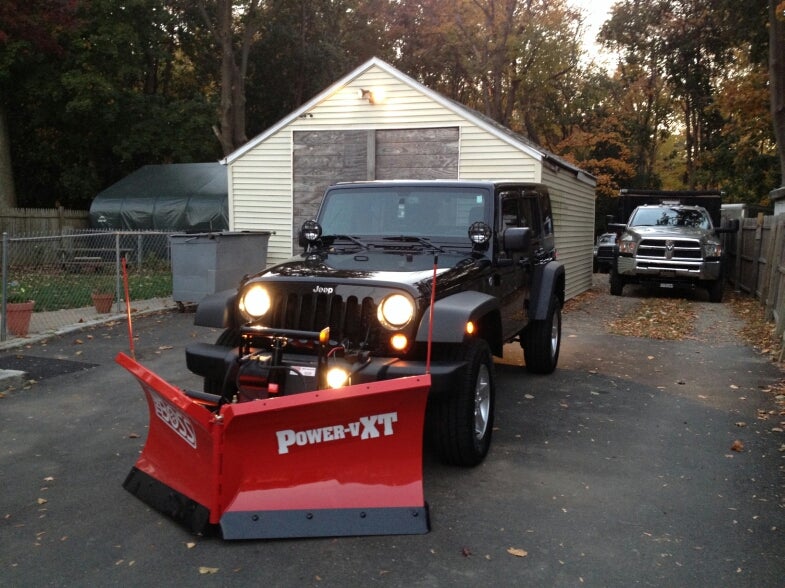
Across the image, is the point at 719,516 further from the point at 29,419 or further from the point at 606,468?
the point at 29,419

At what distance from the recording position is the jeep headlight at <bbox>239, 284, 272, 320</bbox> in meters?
5.01

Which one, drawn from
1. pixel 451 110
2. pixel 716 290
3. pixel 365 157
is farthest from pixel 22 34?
pixel 716 290

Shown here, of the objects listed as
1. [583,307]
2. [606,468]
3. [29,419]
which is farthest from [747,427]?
[583,307]

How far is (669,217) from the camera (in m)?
16.7

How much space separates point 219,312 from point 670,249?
1253 cm

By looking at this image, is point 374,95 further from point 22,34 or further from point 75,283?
point 22,34

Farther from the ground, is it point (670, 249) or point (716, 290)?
point (670, 249)

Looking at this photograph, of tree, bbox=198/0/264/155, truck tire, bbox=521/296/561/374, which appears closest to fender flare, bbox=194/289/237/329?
truck tire, bbox=521/296/561/374

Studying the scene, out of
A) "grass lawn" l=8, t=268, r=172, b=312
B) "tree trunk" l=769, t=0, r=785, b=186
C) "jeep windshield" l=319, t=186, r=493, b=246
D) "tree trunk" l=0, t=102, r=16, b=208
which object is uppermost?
"tree trunk" l=769, t=0, r=785, b=186

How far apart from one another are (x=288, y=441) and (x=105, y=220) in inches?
871

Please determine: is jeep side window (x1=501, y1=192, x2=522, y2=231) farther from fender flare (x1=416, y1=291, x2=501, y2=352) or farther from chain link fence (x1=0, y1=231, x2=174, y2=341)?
chain link fence (x1=0, y1=231, x2=174, y2=341)

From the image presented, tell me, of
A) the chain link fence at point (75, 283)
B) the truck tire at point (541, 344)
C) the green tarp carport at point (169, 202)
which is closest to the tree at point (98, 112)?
the green tarp carport at point (169, 202)

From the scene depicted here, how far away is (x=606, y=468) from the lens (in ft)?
16.8

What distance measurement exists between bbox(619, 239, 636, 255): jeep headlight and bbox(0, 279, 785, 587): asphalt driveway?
837cm
